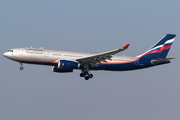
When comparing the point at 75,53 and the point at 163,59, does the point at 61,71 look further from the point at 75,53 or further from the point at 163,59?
the point at 163,59

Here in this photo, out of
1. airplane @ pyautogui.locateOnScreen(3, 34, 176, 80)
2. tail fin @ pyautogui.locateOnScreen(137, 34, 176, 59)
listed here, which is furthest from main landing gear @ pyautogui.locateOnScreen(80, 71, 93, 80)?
tail fin @ pyautogui.locateOnScreen(137, 34, 176, 59)

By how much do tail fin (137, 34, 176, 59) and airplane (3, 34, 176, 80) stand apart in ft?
0.62

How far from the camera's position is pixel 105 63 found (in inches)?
1951

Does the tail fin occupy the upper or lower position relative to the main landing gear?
upper

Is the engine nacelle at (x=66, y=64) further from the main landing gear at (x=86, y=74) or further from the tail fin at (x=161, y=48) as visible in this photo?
the tail fin at (x=161, y=48)

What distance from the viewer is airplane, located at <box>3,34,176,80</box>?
153 ft

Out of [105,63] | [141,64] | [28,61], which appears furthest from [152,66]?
[28,61]

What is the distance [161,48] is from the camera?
179 ft

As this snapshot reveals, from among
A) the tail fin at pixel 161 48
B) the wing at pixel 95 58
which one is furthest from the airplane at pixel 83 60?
the tail fin at pixel 161 48

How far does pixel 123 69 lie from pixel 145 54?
5.54 m

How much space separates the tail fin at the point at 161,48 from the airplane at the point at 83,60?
0.62ft

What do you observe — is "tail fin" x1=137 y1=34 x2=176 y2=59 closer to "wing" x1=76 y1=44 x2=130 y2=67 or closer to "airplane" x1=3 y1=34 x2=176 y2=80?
"airplane" x1=3 y1=34 x2=176 y2=80

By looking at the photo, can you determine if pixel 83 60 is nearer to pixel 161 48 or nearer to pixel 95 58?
pixel 95 58

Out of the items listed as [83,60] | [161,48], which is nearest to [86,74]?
[83,60]
